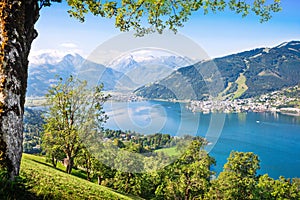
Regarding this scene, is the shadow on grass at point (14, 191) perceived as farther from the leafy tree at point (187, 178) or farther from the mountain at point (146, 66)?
the leafy tree at point (187, 178)

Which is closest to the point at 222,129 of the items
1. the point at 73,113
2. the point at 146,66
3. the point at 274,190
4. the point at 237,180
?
the point at 274,190

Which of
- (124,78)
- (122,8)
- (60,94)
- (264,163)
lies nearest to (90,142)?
(60,94)

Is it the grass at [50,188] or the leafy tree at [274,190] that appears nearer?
the grass at [50,188]

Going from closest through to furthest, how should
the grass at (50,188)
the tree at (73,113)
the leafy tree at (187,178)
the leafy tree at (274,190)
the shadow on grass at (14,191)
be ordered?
the shadow on grass at (14,191) < the grass at (50,188) < the tree at (73,113) < the leafy tree at (187,178) < the leafy tree at (274,190)

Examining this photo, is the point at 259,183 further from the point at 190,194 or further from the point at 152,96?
the point at 152,96

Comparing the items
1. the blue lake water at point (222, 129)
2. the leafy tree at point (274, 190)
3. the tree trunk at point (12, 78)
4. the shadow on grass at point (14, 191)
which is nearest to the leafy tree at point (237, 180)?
the leafy tree at point (274, 190)

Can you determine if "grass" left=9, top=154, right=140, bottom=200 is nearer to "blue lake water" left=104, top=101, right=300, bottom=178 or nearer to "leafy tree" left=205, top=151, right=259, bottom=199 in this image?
"blue lake water" left=104, top=101, right=300, bottom=178

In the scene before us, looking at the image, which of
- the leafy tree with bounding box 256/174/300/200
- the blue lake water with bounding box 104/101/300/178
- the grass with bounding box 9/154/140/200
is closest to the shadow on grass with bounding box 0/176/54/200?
the grass with bounding box 9/154/140/200
